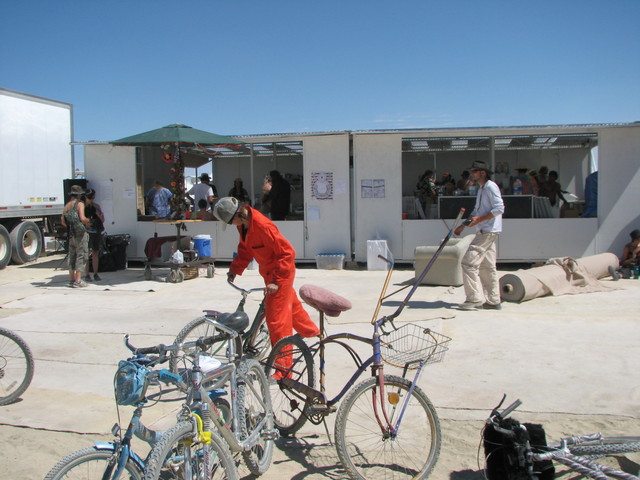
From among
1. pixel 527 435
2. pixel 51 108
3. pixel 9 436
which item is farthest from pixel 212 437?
pixel 51 108

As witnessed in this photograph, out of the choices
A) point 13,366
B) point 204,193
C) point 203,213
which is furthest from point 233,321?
point 204,193

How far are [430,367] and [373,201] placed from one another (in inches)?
277

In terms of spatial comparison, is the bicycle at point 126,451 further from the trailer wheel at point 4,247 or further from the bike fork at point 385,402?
the trailer wheel at point 4,247

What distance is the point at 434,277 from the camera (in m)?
9.71

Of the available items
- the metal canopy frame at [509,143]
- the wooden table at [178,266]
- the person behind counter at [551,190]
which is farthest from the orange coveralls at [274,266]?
the person behind counter at [551,190]

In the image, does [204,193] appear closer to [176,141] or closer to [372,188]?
[176,141]

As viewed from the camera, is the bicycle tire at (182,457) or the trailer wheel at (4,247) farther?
the trailer wheel at (4,247)

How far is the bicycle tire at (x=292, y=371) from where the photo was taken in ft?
12.4

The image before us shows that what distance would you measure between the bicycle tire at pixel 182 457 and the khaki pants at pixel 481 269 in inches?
218

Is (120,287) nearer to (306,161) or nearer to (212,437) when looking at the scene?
(306,161)

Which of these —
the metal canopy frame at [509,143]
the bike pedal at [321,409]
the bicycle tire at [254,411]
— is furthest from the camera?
the metal canopy frame at [509,143]

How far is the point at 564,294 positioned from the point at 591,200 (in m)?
4.13

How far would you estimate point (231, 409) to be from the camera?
3.13 meters

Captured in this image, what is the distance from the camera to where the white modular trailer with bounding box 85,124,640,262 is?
11555 mm
